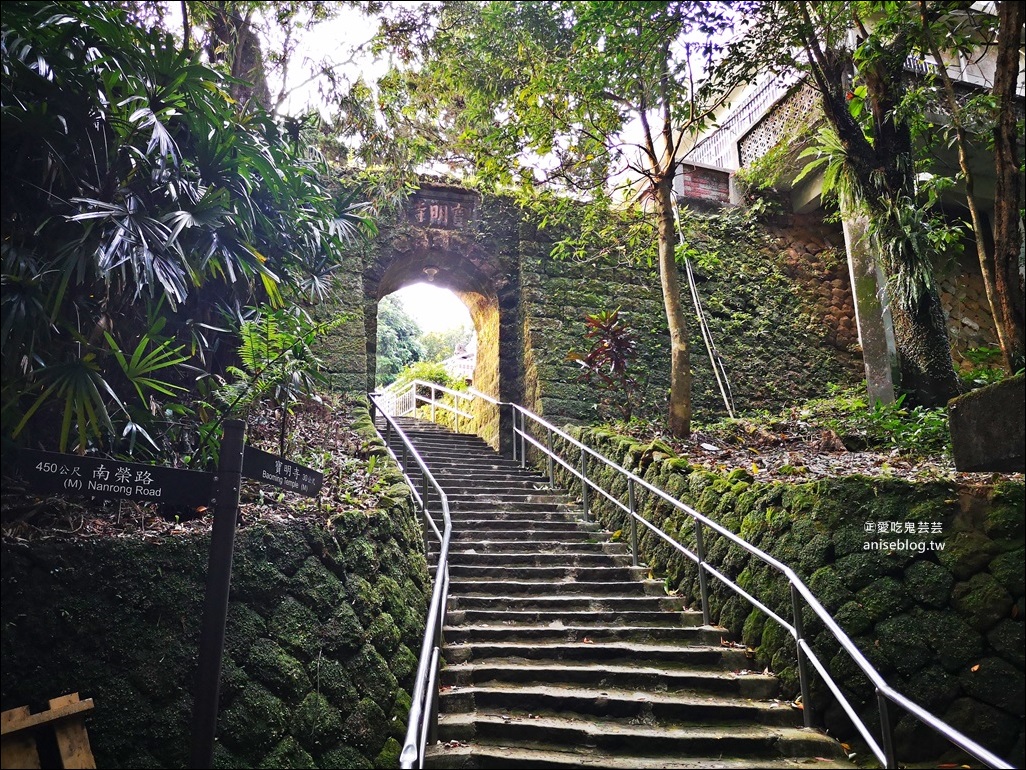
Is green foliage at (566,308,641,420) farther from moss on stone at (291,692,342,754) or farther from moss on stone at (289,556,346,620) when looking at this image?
moss on stone at (291,692,342,754)

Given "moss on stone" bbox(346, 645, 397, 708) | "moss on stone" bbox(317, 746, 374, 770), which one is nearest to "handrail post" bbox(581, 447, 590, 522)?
"moss on stone" bbox(346, 645, 397, 708)

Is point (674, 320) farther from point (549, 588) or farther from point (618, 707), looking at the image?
point (618, 707)

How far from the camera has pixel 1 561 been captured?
2666mm

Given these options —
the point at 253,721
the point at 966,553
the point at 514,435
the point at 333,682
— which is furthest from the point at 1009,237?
the point at 514,435

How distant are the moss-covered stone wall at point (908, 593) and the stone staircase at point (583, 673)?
368 millimetres

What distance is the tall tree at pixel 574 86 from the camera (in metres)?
5.72

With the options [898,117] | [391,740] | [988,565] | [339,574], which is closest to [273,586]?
[339,574]

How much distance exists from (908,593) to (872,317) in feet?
14.3

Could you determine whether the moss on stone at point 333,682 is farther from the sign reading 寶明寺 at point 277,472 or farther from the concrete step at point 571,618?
the concrete step at point 571,618

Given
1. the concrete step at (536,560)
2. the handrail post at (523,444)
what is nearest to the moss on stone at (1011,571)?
the concrete step at (536,560)

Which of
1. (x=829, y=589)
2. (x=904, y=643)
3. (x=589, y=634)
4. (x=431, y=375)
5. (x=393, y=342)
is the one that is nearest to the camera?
(x=904, y=643)

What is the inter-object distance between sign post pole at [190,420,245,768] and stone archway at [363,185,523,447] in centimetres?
630

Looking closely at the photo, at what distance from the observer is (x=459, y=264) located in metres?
9.41

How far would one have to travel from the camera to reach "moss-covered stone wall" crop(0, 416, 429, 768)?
8.70 ft
